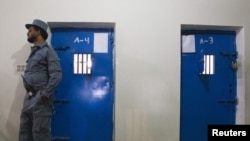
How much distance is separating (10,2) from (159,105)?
1946mm

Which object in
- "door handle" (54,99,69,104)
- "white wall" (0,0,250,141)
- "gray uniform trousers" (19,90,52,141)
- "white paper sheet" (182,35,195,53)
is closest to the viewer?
"gray uniform trousers" (19,90,52,141)

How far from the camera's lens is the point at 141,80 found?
9.71 feet

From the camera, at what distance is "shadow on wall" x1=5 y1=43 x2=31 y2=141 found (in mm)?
2939

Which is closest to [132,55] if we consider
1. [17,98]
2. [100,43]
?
[100,43]

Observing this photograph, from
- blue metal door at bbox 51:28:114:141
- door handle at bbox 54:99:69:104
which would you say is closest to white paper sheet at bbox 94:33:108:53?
blue metal door at bbox 51:28:114:141

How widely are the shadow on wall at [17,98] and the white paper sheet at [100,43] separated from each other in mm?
730

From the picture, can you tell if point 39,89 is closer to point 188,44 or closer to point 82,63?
point 82,63

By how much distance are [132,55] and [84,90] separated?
671 mm

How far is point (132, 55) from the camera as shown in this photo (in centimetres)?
296

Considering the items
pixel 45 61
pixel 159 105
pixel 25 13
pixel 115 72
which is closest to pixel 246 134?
pixel 159 105

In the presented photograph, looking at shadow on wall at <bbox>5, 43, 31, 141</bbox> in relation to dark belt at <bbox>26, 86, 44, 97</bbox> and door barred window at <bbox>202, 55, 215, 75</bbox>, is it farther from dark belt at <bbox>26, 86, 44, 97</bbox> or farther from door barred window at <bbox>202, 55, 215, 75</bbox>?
door barred window at <bbox>202, 55, 215, 75</bbox>

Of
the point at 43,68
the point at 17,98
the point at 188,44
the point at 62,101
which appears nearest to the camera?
the point at 43,68

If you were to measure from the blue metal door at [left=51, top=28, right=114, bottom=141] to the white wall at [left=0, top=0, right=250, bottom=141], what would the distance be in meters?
0.20

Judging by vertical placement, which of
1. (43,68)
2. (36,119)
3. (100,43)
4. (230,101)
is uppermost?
(100,43)
